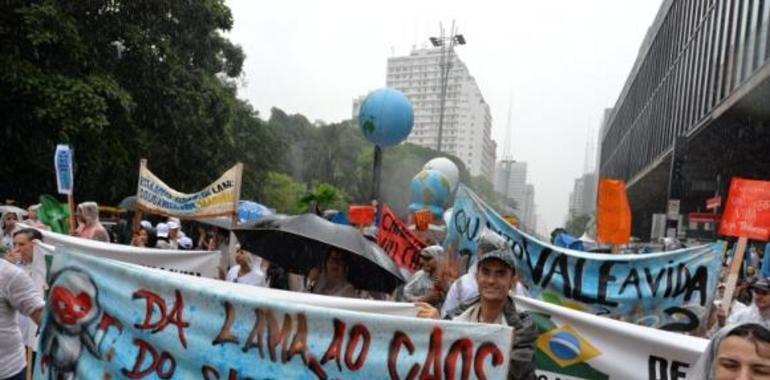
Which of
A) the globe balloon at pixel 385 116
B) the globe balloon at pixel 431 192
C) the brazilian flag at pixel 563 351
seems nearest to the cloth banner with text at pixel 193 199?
the globe balloon at pixel 385 116

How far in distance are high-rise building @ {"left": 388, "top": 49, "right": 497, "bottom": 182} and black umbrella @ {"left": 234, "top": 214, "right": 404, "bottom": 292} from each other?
3911 inches

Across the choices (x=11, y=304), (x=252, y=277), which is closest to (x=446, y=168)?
(x=252, y=277)

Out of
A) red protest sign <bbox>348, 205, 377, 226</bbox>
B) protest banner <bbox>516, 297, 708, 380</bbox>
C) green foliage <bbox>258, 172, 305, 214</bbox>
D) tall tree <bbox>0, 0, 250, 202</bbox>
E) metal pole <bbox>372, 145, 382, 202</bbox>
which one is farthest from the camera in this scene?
green foliage <bbox>258, 172, 305, 214</bbox>

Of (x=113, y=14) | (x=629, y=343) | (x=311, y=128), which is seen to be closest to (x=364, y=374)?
(x=629, y=343)

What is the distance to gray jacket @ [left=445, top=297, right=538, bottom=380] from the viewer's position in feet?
8.31

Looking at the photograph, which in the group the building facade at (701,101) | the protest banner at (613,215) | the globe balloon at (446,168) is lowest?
the protest banner at (613,215)

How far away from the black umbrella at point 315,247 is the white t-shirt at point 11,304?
1817mm

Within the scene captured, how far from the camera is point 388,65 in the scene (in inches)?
4547

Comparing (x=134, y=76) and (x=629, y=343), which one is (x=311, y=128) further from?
(x=629, y=343)

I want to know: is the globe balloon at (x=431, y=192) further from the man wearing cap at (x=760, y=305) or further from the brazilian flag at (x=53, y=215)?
the man wearing cap at (x=760, y=305)

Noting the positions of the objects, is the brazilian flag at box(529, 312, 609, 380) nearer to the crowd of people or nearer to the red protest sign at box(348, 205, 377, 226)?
the crowd of people

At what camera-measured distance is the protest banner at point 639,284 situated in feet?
16.7

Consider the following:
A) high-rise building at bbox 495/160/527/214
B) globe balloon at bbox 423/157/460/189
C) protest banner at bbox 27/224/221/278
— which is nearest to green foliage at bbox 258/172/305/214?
globe balloon at bbox 423/157/460/189

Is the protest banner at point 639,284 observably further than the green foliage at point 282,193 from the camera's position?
No
